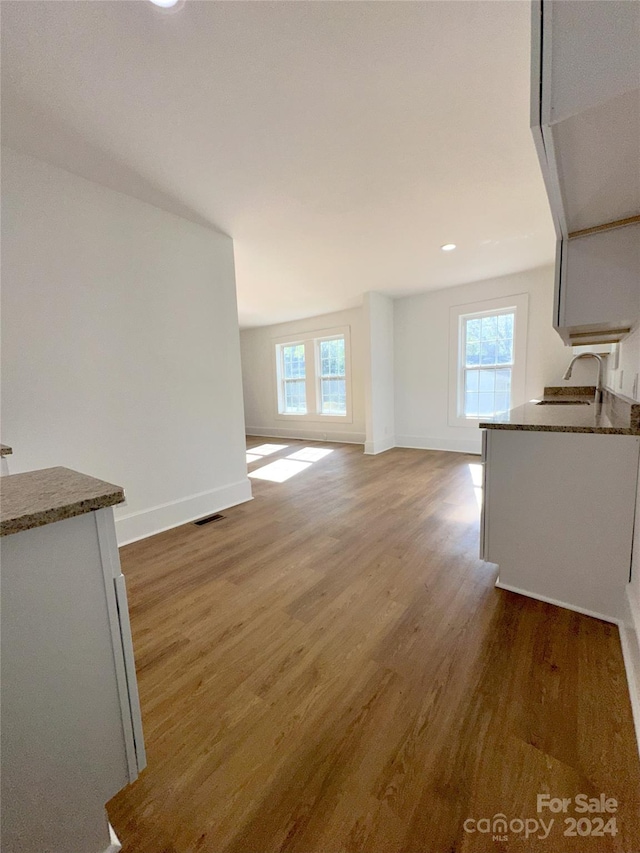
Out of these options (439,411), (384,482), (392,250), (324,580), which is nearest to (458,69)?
(392,250)

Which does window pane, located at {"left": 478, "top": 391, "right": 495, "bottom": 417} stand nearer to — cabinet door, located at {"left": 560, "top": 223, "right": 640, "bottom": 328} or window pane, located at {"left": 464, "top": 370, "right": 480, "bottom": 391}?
window pane, located at {"left": 464, "top": 370, "right": 480, "bottom": 391}

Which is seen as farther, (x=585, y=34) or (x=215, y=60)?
(x=215, y=60)

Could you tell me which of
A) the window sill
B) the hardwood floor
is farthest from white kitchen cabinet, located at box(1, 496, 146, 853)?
the window sill


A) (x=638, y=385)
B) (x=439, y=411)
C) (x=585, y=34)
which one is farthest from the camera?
(x=439, y=411)

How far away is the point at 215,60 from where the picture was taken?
142 centimetres

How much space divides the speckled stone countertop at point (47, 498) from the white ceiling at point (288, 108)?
1.73 meters

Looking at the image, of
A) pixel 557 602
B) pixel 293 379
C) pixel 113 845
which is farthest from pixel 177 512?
pixel 293 379

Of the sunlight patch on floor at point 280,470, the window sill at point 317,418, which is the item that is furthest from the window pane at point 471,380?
the sunlight patch on floor at point 280,470

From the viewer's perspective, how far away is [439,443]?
17.9 ft

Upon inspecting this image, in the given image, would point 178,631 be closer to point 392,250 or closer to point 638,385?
point 638,385

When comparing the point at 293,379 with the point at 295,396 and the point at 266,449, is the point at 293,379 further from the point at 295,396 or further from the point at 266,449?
the point at 266,449

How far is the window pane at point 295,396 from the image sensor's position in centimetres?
721

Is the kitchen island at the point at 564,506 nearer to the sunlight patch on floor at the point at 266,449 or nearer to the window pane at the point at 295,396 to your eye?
the sunlight patch on floor at the point at 266,449

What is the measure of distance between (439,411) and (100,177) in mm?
4907
